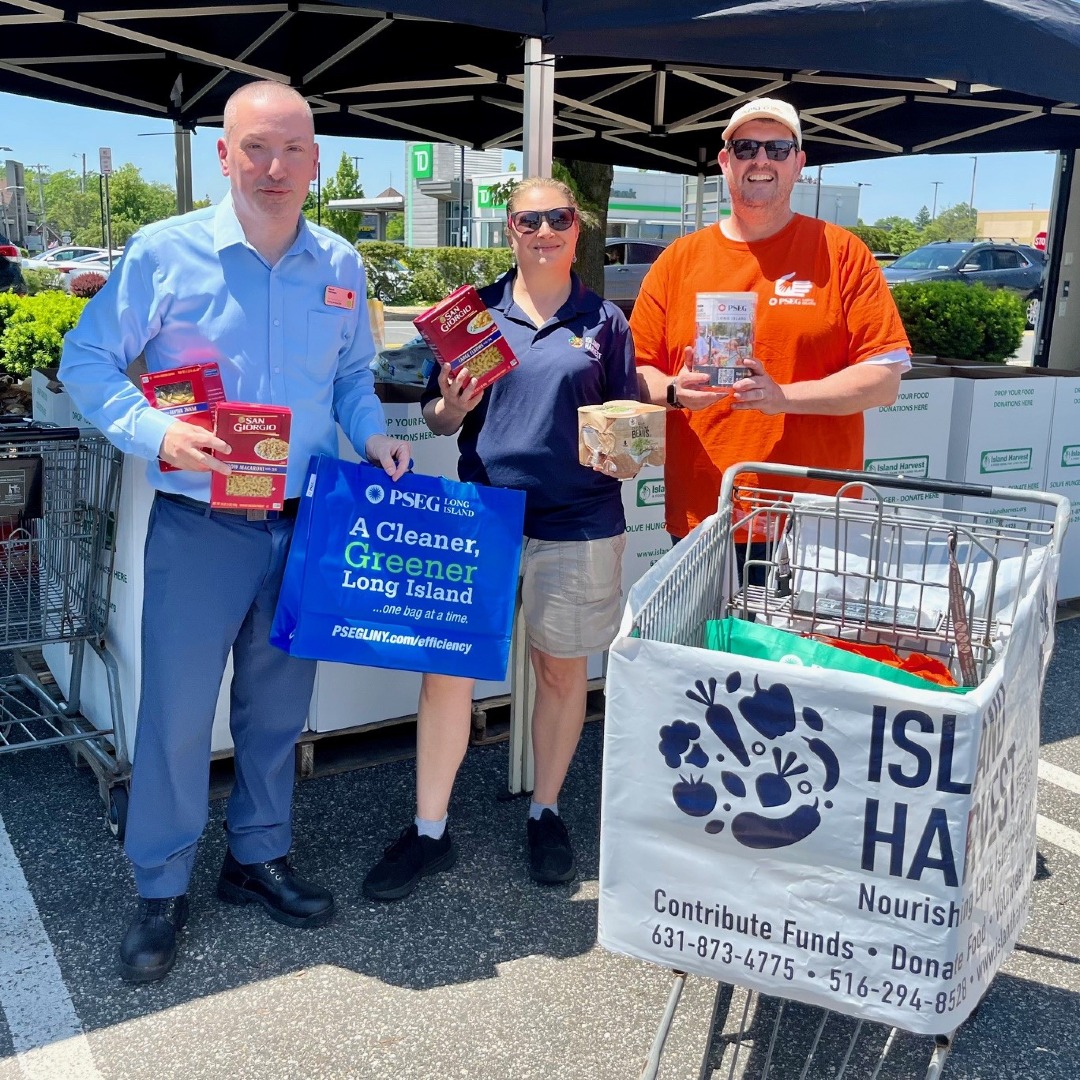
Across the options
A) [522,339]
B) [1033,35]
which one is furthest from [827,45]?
[522,339]

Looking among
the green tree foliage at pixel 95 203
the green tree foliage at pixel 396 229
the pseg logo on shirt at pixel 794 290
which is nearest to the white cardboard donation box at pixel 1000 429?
the pseg logo on shirt at pixel 794 290

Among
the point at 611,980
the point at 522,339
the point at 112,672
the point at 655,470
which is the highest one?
the point at 522,339

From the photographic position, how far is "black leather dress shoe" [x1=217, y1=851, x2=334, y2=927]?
3.08 meters

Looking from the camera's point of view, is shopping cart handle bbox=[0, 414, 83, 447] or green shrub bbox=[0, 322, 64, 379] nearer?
shopping cart handle bbox=[0, 414, 83, 447]

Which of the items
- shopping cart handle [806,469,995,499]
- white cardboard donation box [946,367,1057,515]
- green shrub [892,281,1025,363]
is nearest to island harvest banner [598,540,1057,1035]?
shopping cart handle [806,469,995,499]

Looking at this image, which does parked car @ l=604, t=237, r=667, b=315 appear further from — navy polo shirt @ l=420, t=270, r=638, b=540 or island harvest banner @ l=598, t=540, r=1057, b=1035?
island harvest banner @ l=598, t=540, r=1057, b=1035

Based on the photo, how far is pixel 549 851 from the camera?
336cm

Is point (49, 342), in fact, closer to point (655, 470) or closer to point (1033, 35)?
point (655, 470)

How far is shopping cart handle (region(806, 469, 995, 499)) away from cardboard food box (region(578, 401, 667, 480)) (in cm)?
→ 40

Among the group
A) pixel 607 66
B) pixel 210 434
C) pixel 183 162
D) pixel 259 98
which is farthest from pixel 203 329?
pixel 183 162

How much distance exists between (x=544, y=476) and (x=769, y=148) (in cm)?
107

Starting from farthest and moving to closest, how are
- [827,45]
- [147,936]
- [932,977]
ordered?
[827,45] < [147,936] < [932,977]

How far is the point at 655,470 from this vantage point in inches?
178

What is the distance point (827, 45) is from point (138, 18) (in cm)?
343
